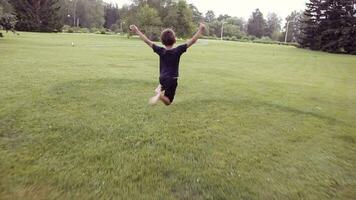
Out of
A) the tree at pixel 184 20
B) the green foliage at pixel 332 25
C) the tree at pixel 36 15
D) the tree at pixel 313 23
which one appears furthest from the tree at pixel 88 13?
the green foliage at pixel 332 25

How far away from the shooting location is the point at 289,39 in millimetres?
106812

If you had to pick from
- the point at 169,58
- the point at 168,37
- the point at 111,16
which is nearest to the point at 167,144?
the point at 169,58

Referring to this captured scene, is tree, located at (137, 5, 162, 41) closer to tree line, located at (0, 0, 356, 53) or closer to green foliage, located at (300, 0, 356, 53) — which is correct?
tree line, located at (0, 0, 356, 53)

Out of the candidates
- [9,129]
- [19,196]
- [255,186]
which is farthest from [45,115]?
[255,186]

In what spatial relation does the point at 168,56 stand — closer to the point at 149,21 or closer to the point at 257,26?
the point at 149,21

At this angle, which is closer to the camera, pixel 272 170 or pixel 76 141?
pixel 272 170

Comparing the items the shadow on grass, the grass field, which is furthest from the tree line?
the shadow on grass

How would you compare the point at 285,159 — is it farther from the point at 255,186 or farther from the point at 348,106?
the point at 348,106

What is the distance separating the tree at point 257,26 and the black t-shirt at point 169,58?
114763 millimetres

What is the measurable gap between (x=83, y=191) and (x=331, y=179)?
3835mm

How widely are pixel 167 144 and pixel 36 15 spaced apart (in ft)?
172

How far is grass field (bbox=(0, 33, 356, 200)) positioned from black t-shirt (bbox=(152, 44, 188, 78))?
143 cm

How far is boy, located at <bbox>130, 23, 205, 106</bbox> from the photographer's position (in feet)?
18.3

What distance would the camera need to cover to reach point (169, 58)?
18.6ft
